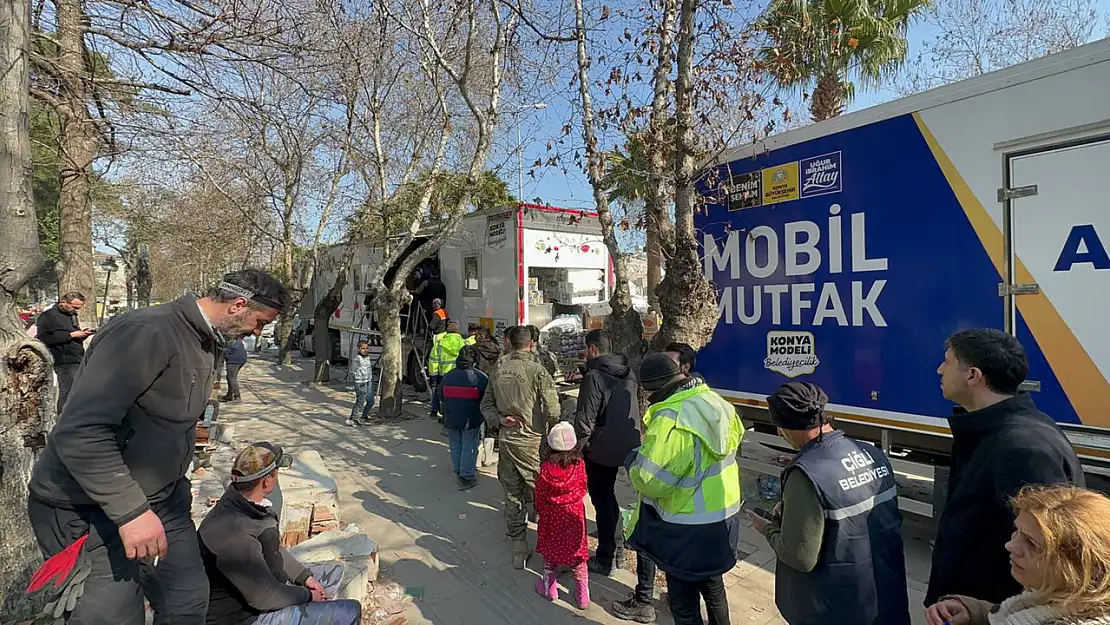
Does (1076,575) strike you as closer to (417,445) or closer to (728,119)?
(728,119)

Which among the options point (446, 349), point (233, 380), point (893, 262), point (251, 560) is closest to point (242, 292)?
point (251, 560)

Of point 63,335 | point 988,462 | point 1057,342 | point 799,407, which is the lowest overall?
point 988,462

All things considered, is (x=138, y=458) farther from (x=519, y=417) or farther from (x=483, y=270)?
(x=483, y=270)

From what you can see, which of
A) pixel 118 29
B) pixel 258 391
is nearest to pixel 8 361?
pixel 118 29

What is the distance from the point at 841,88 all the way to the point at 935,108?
395 inches

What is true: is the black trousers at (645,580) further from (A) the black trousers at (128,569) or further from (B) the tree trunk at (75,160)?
(B) the tree trunk at (75,160)

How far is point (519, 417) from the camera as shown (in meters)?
4.31

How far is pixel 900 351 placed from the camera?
12.8 ft

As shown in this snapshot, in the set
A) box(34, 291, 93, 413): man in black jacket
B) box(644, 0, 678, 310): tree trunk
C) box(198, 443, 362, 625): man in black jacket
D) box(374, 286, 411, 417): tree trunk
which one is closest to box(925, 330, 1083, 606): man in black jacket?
box(198, 443, 362, 625): man in black jacket

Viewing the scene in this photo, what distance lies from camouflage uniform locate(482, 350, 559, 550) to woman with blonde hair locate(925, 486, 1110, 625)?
3146mm

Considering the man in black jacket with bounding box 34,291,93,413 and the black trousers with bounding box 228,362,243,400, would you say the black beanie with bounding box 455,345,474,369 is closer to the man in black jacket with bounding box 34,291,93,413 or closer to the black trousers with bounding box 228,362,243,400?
the man in black jacket with bounding box 34,291,93,413

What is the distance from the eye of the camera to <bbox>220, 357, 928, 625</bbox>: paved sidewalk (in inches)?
136

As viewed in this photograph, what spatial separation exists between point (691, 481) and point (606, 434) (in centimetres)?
129

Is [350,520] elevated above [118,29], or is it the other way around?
[118,29]
